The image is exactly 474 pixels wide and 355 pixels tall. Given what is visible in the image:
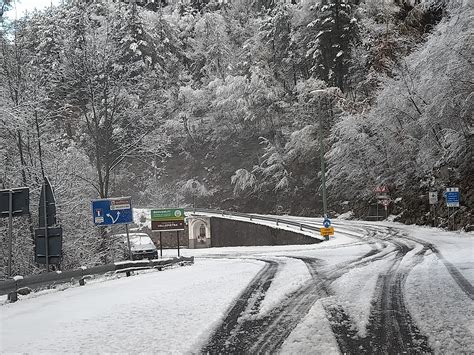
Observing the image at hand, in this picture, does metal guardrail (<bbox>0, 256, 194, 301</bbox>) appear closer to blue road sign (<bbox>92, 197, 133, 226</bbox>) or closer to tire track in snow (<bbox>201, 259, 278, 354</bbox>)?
blue road sign (<bbox>92, 197, 133, 226</bbox>)

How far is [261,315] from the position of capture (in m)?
6.94

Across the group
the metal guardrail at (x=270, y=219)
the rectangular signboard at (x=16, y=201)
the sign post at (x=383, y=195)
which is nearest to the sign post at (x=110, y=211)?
the rectangular signboard at (x=16, y=201)

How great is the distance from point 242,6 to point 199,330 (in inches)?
2798

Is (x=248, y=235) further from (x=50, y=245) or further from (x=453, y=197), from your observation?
(x=50, y=245)

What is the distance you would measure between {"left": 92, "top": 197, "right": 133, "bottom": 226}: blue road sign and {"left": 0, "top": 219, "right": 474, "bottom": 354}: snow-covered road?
273 inches

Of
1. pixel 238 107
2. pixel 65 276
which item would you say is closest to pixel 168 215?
pixel 65 276

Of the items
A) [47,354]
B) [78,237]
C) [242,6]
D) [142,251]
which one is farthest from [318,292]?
[242,6]


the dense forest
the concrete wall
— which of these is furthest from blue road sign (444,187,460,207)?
the concrete wall

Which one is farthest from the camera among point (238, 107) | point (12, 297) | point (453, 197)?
point (238, 107)

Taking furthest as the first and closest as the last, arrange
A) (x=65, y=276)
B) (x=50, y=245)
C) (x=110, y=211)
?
(x=110, y=211) < (x=65, y=276) < (x=50, y=245)

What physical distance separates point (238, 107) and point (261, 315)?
1834 inches

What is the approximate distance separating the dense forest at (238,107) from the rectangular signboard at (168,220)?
393 cm

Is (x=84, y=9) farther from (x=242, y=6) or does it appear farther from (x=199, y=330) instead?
(x=242, y=6)

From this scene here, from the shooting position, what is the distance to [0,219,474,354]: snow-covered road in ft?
17.6
